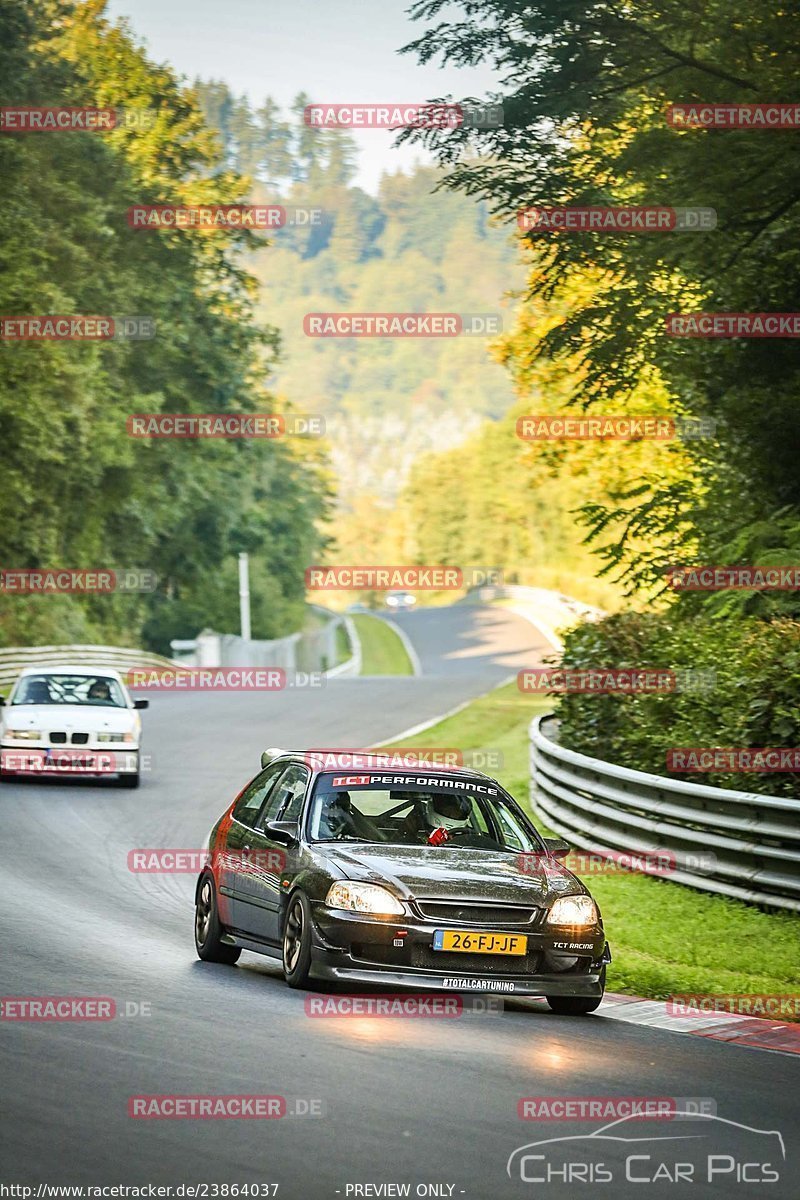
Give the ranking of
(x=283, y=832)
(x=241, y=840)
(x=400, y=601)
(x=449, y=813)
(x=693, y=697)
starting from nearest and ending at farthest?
(x=283, y=832)
(x=449, y=813)
(x=241, y=840)
(x=693, y=697)
(x=400, y=601)

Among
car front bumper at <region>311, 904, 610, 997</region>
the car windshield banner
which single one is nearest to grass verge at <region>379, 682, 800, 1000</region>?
car front bumper at <region>311, 904, 610, 997</region>

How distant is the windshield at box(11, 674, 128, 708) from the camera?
978 inches

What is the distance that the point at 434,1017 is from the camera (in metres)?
9.99

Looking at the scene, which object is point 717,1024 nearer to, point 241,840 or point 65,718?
point 241,840

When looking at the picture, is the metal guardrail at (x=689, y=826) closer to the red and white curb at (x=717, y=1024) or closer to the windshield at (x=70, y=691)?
the red and white curb at (x=717, y=1024)

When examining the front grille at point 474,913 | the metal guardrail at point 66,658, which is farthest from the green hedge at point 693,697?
the metal guardrail at point 66,658

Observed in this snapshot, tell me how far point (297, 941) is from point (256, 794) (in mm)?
1870

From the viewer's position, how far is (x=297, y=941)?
Answer: 1062cm

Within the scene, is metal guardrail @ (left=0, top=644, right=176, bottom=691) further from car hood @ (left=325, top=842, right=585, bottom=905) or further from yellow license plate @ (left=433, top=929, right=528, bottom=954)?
yellow license plate @ (left=433, top=929, right=528, bottom=954)

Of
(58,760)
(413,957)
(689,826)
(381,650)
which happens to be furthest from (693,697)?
(381,650)

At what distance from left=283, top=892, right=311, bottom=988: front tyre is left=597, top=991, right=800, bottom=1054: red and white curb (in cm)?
182

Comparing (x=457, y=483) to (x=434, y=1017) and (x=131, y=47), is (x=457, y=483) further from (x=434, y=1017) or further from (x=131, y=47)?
(x=434, y=1017)

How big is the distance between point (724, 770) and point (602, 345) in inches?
373

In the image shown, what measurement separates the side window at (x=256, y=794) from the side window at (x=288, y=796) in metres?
0.17
